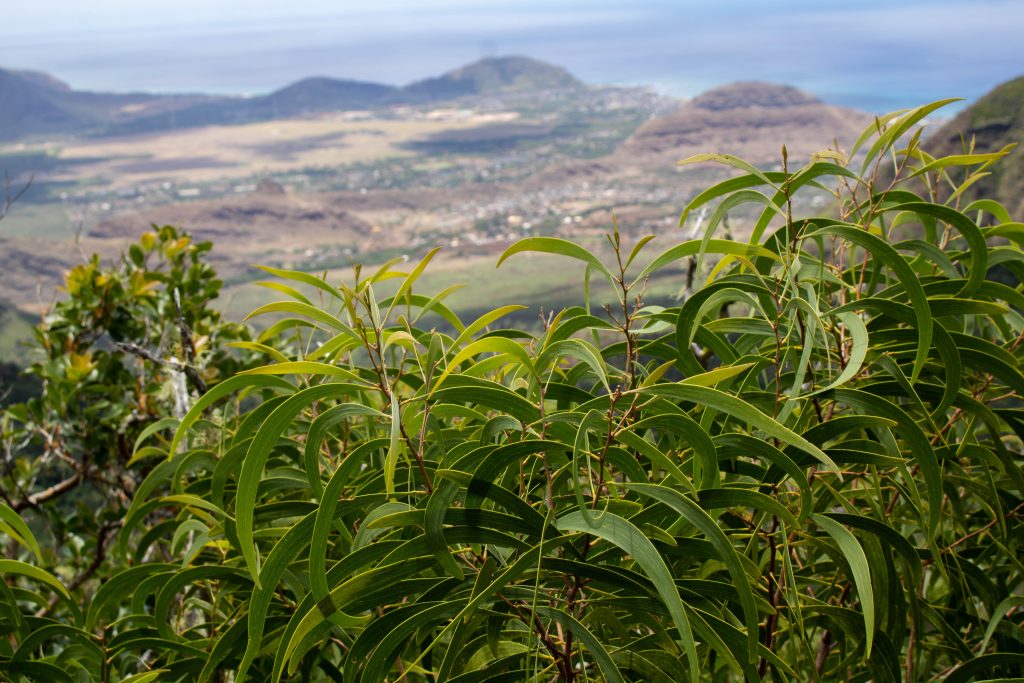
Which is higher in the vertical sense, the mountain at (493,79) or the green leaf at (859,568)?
the mountain at (493,79)

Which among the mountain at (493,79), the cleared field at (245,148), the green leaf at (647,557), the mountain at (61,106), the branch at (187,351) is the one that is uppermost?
the mountain at (493,79)

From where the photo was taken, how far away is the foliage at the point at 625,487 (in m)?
0.48

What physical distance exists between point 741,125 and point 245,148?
37.7 m

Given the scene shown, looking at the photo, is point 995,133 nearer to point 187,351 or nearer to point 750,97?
point 187,351

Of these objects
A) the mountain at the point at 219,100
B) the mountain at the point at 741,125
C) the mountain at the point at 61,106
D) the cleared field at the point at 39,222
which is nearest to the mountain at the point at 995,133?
the mountain at the point at 741,125

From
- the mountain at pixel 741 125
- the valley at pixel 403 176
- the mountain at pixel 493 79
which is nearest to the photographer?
the valley at pixel 403 176

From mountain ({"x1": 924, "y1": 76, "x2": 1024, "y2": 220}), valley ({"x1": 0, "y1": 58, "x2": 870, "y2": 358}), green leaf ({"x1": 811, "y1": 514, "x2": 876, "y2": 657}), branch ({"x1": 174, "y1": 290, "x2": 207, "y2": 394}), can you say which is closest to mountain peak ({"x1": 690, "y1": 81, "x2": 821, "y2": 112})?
valley ({"x1": 0, "y1": 58, "x2": 870, "y2": 358})

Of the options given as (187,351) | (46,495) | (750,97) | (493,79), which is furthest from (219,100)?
(187,351)

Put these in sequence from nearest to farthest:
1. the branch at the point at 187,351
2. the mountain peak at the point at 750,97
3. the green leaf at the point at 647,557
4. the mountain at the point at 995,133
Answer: the green leaf at the point at 647,557
the branch at the point at 187,351
the mountain at the point at 995,133
the mountain peak at the point at 750,97

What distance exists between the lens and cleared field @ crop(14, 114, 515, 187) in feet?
184

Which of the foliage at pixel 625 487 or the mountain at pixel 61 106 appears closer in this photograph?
the foliage at pixel 625 487

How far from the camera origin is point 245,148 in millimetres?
60906

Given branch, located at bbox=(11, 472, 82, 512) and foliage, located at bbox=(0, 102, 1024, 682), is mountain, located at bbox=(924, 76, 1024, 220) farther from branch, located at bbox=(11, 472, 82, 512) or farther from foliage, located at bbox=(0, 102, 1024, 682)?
foliage, located at bbox=(0, 102, 1024, 682)

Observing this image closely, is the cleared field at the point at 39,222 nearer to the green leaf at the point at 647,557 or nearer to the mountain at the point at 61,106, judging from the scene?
the mountain at the point at 61,106
